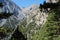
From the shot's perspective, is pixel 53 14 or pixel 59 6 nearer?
pixel 59 6

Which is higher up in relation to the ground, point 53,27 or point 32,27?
point 53,27

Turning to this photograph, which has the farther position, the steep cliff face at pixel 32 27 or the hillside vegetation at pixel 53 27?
the steep cliff face at pixel 32 27

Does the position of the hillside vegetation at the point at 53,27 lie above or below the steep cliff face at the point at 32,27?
above

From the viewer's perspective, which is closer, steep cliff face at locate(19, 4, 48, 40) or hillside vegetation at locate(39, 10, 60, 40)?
hillside vegetation at locate(39, 10, 60, 40)

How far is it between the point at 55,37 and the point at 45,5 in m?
5.51

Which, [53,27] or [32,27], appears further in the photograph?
[32,27]

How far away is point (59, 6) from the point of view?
19031 millimetres

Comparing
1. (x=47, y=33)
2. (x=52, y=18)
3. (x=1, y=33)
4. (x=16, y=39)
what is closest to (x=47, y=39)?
(x=47, y=33)

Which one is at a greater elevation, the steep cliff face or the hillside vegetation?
the hillside vegetation

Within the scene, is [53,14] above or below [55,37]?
above

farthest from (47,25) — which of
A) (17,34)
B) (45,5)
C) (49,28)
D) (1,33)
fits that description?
(1,33)

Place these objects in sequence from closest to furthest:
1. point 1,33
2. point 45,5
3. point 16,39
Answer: point 1,33 → point 45,5 → point 16,39

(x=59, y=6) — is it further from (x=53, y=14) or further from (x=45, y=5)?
(x=53, y=14)

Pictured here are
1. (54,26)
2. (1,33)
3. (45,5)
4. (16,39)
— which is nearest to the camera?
(1,33)
